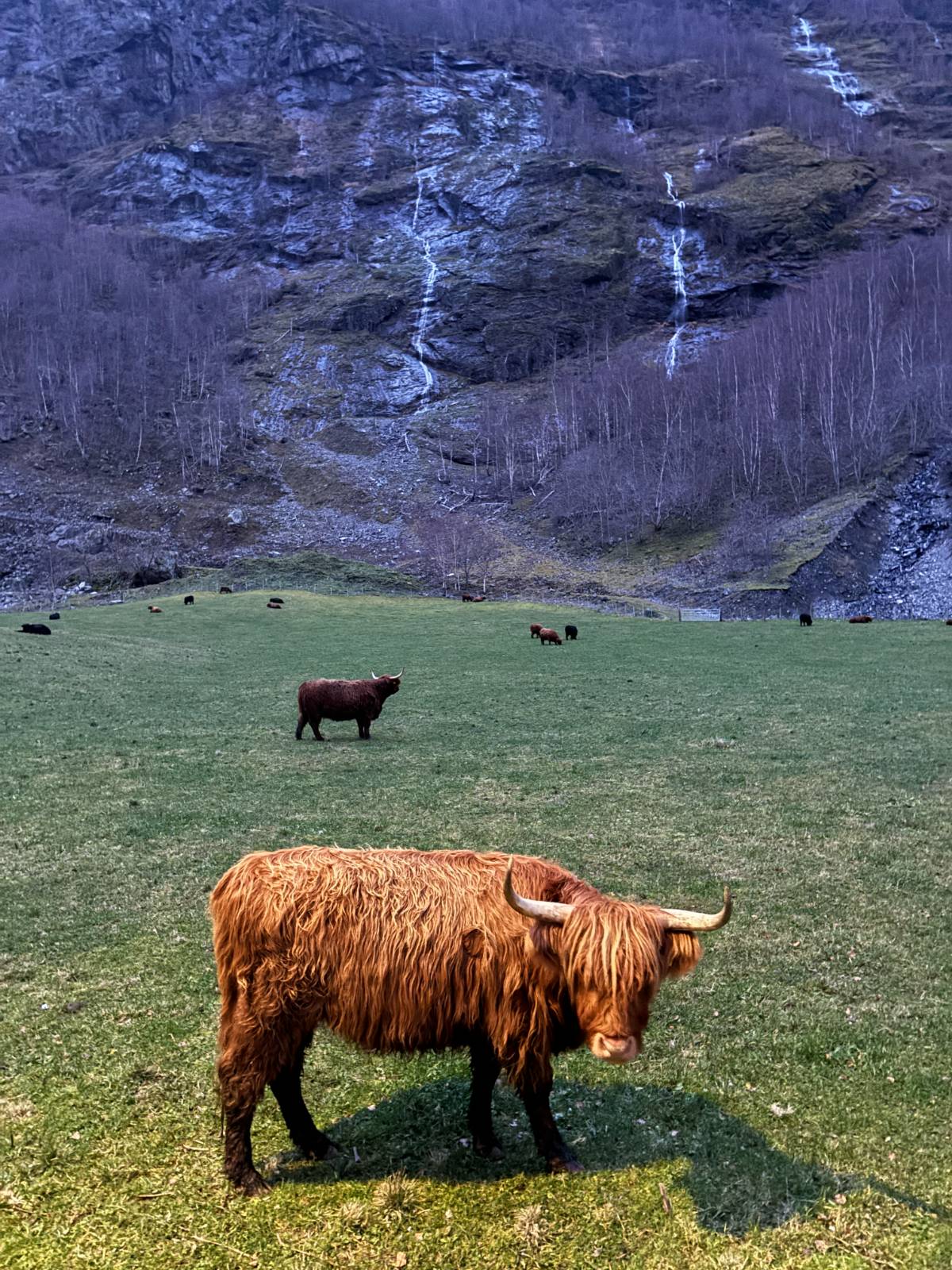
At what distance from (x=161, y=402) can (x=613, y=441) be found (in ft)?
218

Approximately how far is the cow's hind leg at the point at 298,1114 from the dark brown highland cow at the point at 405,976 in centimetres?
1

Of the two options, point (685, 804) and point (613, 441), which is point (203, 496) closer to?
→ point (613, 441)

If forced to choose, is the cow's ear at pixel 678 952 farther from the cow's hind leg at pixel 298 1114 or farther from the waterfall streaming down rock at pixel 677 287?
the waterfall streaming down rock at pixel 677 287

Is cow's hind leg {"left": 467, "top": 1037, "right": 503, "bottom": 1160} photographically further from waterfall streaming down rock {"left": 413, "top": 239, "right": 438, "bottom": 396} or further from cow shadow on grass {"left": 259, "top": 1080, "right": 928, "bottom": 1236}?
waterfall streaming down rock {"left": 413, "top": 239, "right": 438, "bottom": 396}

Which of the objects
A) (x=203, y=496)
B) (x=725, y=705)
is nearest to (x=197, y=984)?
(x=725, y=705)

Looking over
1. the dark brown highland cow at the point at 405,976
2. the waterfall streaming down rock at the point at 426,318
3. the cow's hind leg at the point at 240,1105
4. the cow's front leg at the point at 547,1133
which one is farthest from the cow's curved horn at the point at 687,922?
the waterfall streaming down rock at the point at 426,318

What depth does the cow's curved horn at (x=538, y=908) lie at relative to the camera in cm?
497

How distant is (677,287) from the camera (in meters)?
140

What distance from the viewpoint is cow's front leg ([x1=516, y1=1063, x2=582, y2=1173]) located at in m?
5.51

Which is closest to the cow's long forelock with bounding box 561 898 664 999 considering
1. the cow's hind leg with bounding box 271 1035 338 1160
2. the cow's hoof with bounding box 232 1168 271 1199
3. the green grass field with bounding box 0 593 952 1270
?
the green grass field with bounding box 0 593 952 1270

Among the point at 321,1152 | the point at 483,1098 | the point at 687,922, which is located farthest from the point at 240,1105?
the point at 687,922

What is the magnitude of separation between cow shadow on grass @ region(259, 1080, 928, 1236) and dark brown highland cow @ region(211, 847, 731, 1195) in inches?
7.7

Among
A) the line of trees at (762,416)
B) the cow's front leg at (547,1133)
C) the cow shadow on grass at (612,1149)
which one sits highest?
the line of trees at (762,416)

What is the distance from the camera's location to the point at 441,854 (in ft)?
20.2
